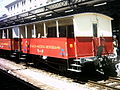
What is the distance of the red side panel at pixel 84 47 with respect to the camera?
10559 mm

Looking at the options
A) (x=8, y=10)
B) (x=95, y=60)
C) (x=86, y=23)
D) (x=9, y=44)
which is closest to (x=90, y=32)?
(x=86, y=23)

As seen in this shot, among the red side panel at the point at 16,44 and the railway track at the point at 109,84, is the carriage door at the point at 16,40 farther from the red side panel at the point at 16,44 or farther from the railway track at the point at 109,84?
the railway track at the point at 109,84

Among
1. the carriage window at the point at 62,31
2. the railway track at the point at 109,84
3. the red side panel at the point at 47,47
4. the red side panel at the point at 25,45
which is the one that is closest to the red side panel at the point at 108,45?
the railway track at the point at 109,84

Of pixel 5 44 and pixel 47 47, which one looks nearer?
pixel 47 47

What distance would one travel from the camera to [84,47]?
1073cm

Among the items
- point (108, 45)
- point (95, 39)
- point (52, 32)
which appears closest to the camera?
point (95, 39)

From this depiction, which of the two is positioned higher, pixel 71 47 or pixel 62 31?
pixel 62 31

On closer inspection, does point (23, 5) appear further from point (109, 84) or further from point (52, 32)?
point (109, 84)

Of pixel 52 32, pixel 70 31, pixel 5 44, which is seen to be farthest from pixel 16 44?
pixel 70 31

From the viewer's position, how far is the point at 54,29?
13.6 m

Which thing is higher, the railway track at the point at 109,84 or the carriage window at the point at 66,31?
the carriage window at the point at 66,31

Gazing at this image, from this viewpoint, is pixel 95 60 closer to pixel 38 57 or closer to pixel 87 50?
pixel 87 50

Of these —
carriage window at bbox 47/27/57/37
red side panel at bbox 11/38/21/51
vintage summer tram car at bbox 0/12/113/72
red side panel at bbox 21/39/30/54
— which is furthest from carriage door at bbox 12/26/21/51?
carriage window at bbox 47/27/57/37

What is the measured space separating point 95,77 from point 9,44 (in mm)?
10024
